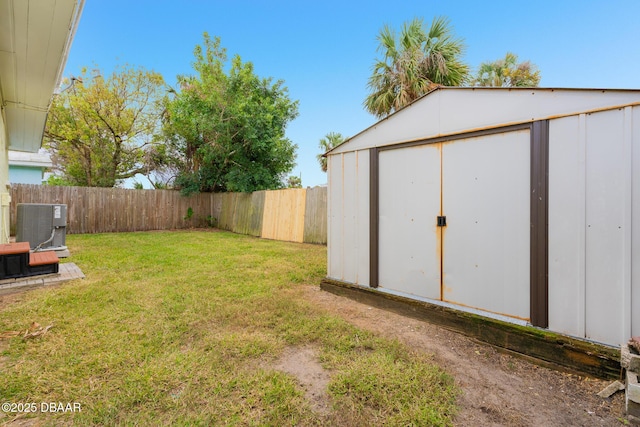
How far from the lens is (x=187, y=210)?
39.8ft

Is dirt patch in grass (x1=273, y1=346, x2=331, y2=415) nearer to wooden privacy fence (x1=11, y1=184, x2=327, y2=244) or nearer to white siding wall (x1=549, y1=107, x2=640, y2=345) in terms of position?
white siding wall (x1=549, y1=107, x2=640, y2=345)

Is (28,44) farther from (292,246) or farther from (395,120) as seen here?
(292,246)

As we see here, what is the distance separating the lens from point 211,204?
12711mm

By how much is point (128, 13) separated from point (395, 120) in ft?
39.3

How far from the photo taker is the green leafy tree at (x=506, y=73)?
9.24 meters

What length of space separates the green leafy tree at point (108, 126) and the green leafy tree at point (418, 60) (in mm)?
11624

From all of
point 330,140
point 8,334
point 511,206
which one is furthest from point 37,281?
point 330,140

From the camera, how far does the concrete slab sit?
360cm

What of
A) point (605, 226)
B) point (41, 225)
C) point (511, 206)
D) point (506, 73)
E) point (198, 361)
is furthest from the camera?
point (506, 73)

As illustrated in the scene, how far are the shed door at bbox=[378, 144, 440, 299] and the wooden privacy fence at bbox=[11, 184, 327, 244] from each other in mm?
4938

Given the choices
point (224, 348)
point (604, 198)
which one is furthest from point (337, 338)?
point (604, 198)

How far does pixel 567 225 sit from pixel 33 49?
586cm

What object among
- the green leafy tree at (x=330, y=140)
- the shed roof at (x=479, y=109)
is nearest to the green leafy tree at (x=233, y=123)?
the green leafy tree at (x=330, y=140)

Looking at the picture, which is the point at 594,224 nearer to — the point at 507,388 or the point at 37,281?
the point at 507,388
